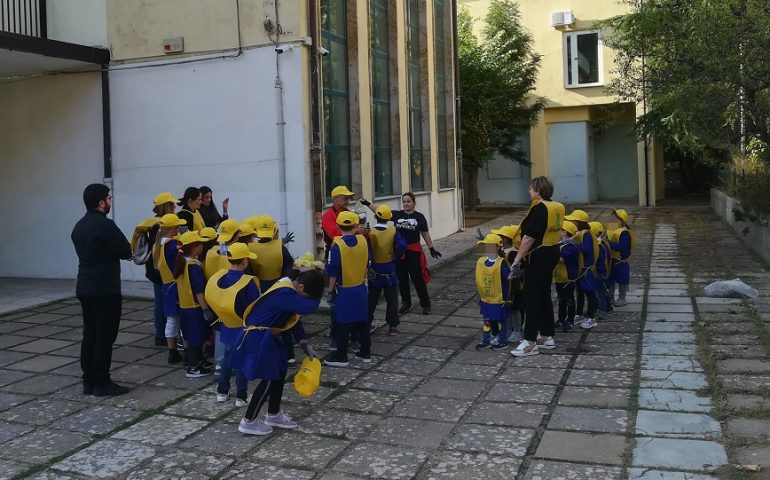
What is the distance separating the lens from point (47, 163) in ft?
40.7

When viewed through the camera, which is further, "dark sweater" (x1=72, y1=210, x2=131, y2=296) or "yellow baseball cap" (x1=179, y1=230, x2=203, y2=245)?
"yellow baseball cap" (x1=179, y1=230, x2=203, y2=245)

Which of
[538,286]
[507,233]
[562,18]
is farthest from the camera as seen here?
[562,18]

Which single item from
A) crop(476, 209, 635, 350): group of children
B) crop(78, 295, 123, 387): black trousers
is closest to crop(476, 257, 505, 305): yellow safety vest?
crop(476, 209, 635, 350): group of children

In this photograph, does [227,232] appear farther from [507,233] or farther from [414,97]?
[414,97]

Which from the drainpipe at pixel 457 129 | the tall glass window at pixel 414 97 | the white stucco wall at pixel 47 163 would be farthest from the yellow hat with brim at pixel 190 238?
the drainpipe at pixel 457 129

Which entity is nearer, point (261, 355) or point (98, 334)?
point (261, 355)

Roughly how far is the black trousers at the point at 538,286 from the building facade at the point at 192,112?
4.70 metres

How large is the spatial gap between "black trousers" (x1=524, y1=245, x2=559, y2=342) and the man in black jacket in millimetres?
3650

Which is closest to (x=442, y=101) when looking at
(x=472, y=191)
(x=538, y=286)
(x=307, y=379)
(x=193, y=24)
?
(x=472, y=191)

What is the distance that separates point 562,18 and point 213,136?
1945 centimetres

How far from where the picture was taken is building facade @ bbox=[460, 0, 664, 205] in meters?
27.3

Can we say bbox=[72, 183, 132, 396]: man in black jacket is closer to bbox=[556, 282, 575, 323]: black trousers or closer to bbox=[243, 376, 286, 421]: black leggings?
bbox=[243, 376, 286, 421]: black leggings

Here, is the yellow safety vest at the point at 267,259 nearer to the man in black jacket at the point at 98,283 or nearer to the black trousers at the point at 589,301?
the man in black jacket at the point at 98,283

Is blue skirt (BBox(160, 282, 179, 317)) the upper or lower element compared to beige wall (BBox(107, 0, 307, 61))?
lower
